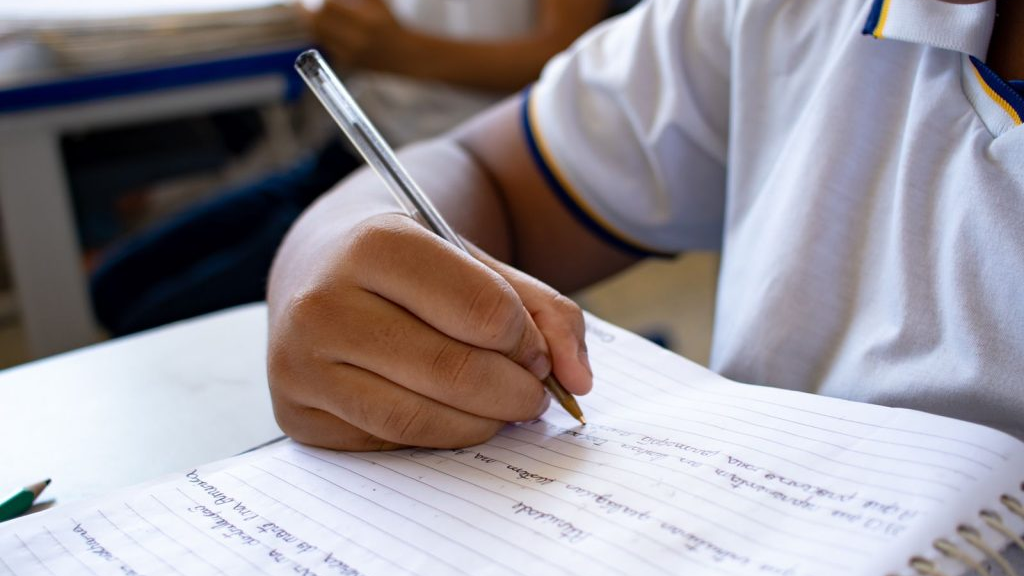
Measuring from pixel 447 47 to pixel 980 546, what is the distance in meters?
1.28

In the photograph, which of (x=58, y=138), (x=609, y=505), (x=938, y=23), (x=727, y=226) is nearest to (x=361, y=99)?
(x=58, y=138)

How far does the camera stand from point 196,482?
430 millimetres

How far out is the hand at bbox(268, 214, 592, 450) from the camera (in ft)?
1.36

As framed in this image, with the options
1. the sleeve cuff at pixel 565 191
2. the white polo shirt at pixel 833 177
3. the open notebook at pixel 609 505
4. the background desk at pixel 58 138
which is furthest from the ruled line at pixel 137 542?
the background desk at pixel 58 138

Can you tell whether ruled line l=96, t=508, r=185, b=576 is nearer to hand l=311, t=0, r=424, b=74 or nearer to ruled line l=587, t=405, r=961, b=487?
ruled line l=587, t=405, r=961, b=487

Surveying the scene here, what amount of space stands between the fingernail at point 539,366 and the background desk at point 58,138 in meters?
1.08

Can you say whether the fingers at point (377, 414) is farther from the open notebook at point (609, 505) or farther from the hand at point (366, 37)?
the hand at point (366, 37)

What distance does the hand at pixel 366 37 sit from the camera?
147 cm

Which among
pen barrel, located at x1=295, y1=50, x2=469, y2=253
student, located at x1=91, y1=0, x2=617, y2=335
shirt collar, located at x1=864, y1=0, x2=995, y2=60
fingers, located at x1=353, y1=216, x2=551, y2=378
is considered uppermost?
shirt collar, located at x1=864, y1=0, x2=995, y2=60

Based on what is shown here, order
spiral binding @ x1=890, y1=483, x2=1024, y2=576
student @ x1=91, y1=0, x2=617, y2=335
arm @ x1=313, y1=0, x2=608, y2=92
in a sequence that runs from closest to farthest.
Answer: spiral binding @ x1=890, y1=483, x2=1024, y2=576
student @ x1=91, y1=0, x2=617, y2=335
arm @ x1=313, y1=0, x2=608, y2=92

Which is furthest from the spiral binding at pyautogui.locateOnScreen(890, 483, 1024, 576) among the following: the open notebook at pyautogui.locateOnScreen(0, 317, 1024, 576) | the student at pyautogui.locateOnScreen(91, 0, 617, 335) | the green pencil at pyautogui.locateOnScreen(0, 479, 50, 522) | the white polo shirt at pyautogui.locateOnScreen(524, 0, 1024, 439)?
the student at pyautogui.locateOnScreen(91, 0, 617, 335)

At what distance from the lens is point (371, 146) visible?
1.57ft

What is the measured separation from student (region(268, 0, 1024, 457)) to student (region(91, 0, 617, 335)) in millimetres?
596

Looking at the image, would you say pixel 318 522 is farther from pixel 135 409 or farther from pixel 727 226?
pixel 727 226
